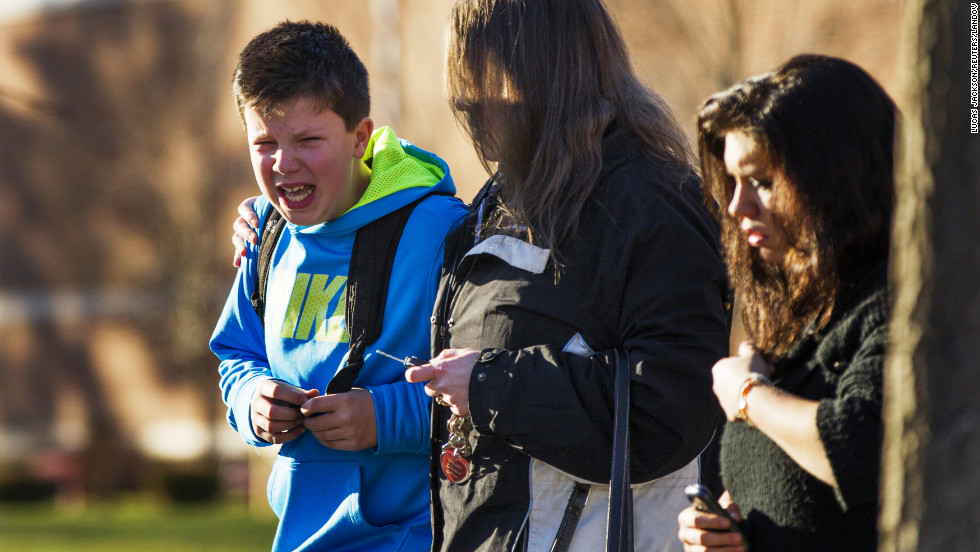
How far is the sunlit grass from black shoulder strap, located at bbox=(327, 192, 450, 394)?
9.29 metres

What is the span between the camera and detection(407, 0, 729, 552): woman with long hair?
2.33 metres

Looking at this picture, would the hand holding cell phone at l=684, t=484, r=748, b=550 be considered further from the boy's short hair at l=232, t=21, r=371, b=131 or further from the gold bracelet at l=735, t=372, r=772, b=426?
the boy's short hair at l=232, t=21, r=371, b=131

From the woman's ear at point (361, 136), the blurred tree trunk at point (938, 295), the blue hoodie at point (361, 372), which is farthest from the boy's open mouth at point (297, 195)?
the blurred tree trunk at point (938, 295)

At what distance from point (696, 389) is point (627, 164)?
550 millimetres

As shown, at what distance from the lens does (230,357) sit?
10.5 feet

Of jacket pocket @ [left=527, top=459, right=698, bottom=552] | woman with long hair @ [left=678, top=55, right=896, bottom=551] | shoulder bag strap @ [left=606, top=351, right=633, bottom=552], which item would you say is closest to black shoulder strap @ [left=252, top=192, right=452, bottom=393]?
jacket pocket @ [left=527, top=459, right=698, bottom=552]

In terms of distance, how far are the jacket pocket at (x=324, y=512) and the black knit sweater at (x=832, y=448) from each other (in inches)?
40.1

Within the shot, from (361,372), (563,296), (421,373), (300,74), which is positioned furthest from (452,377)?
(300,74)

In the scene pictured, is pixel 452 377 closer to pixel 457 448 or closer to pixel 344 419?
pixel 457 448

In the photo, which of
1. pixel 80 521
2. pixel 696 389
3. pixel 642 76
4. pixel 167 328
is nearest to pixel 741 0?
pixel 642 76

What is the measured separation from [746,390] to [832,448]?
0.22 meters

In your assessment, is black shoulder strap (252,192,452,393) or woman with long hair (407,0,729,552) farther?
black shoulder strap (252,192,452,393)

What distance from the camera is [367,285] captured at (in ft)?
9.36

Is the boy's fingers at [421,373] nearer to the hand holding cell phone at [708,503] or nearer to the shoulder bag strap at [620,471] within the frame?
the shoulder bag strap at [620,471]
